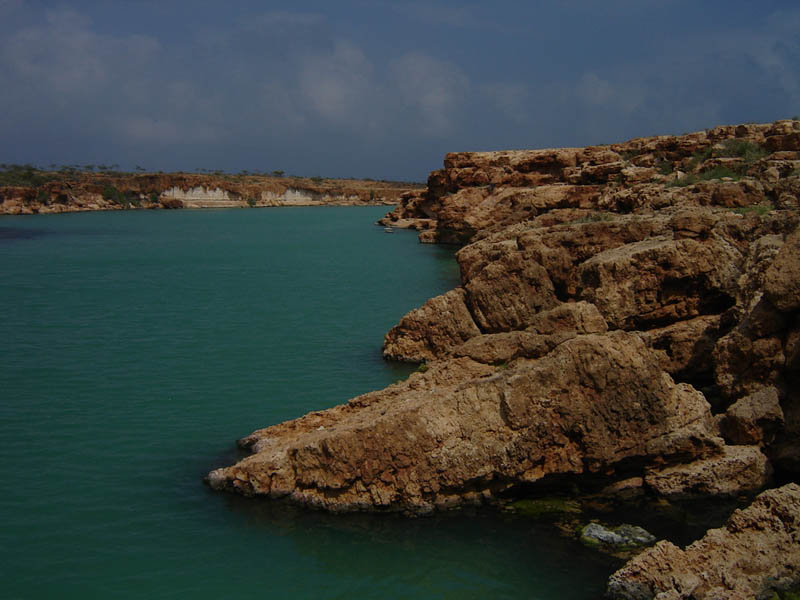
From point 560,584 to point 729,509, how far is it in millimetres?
2917

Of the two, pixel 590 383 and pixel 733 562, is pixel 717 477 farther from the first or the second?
pixel 733 562

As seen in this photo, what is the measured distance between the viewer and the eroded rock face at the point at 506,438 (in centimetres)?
1041

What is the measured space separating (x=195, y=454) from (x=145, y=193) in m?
111

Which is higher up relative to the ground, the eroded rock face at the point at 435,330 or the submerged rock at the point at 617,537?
the eroded rock face at the point at 435,330

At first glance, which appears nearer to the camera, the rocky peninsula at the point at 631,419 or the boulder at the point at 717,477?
the rocky peninsula at the point at 631,419

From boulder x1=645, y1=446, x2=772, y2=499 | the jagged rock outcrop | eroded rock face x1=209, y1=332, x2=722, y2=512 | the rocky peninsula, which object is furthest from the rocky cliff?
boulder x1=645, y1=446, x2=772, y2=499

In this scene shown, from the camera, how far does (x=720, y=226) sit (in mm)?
15656

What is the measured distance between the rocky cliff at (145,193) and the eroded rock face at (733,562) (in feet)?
332

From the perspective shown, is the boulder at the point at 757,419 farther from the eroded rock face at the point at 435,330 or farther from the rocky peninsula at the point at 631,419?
the eroded rock face at the point at 435,330

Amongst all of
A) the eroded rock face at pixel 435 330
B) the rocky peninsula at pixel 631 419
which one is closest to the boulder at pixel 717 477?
the rocky peninsula at pixel 631 419

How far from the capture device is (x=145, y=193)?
380 ft

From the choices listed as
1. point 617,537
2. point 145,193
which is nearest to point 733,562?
point 617,537

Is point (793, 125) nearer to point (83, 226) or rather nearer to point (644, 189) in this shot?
point (644, 189)

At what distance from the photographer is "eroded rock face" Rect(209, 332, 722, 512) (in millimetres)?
10406
